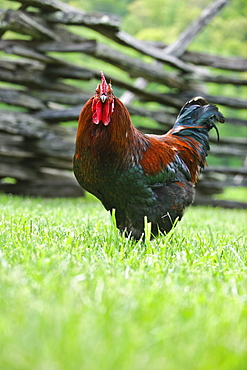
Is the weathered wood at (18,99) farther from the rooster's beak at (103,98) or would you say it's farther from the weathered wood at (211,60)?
the rooster's beak at (103,98)

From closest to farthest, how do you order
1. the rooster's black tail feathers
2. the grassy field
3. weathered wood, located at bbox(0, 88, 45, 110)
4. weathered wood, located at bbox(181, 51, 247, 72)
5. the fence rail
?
the grassy field, the rooster's black tail feathers, the fence rail, weathered wood, located at bbox(0, 88, 45, 110), weathered wood, located at bbox(181, 51, 247, 72)

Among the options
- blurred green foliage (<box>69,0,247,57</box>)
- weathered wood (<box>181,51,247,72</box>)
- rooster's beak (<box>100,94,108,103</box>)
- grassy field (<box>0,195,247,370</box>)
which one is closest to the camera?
grassy field (<box>0,195,247,370</box>)

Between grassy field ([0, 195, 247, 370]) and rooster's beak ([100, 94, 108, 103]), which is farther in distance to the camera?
rooster's beak ([100, 94, 108, 103])

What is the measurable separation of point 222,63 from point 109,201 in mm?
5509

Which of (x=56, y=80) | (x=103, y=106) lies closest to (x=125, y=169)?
(x=103, y=106)

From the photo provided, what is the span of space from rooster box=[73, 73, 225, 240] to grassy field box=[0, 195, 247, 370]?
597mm

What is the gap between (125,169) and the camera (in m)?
2.81

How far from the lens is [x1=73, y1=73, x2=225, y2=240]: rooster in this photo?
9.14 feet

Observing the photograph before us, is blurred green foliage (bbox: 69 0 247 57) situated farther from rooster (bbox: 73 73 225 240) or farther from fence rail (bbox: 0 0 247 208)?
rooster (bbox: 73 73 225 240)

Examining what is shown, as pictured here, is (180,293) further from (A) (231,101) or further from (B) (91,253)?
(A) (231,101)

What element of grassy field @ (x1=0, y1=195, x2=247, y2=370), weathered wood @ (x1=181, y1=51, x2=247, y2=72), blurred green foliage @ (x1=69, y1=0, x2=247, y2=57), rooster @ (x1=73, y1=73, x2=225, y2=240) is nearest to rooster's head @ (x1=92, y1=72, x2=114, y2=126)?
rooster @ (x1=73, y1=73, x2=225, y2=240)

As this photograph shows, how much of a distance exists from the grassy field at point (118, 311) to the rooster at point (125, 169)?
597 millimetres

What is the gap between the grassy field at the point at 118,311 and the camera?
3.67 feet

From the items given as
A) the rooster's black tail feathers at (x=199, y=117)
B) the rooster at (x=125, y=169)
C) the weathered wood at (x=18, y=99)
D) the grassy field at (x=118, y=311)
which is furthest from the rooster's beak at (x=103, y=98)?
the weathered wood at (x=18, y=99)
